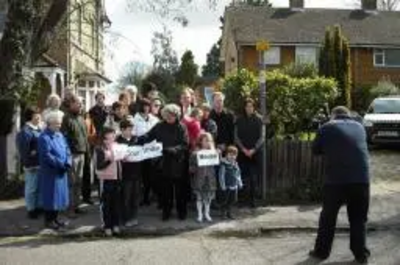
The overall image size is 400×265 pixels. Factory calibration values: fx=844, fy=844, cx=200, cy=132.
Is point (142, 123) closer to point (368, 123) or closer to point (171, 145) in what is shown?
point (171, 145)

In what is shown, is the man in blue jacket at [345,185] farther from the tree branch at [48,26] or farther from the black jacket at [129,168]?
the tree branch at [48,26]

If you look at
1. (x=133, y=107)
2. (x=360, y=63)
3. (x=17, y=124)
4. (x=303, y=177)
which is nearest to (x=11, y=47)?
(x=17, y=124)

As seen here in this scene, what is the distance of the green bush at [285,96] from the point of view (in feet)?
54.9

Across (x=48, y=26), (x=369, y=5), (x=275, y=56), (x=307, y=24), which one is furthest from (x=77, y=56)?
(x=369, y=5)

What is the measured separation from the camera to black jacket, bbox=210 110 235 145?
14570 mm

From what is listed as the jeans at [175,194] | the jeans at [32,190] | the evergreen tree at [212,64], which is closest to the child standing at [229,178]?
the jeans at [175,194]

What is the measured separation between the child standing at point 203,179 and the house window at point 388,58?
139ft

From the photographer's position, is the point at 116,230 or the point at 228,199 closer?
the point at 116,230

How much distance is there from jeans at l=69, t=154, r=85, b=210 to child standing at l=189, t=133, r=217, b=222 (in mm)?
1852

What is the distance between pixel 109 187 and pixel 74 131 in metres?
1.49

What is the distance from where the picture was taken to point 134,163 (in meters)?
13.2

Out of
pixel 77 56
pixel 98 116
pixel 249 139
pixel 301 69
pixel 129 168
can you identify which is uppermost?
pixel 77 56

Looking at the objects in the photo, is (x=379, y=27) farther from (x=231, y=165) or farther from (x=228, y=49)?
(x=231, y=165)

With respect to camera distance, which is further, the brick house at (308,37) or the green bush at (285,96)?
the brick house at (308,37)
